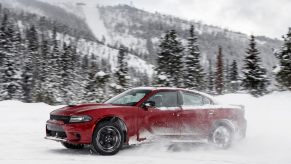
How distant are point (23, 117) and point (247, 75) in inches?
1414

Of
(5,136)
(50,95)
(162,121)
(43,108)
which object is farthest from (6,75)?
(162,121)

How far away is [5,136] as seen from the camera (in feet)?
38.1

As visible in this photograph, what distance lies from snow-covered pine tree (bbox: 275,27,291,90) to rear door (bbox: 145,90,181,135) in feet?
107

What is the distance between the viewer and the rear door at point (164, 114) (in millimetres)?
9141

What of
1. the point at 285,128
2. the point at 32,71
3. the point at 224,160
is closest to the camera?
the point at 224,160

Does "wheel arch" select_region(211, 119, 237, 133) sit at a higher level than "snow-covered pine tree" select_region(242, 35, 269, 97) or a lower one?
lower

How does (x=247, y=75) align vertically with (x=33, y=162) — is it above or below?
above

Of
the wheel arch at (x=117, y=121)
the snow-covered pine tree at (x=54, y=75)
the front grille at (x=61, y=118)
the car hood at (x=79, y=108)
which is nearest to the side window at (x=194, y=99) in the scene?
the wheel arch at (x=117, y=121)

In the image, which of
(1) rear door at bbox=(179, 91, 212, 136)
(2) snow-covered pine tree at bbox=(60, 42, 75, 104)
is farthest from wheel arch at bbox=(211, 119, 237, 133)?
(2) snow-covered pine tree at bbox=(60, 42, 75, 104)

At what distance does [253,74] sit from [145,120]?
42.2 metres

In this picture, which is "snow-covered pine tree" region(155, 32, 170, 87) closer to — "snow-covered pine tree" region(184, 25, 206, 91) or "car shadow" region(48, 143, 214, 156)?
"snow-covered pine tree" region(184, 25, 206, 91)

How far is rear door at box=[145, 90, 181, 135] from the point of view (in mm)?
9141

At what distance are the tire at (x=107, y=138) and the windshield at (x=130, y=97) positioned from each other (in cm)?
82

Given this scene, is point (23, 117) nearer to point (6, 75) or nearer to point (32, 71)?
point (6, 75)
